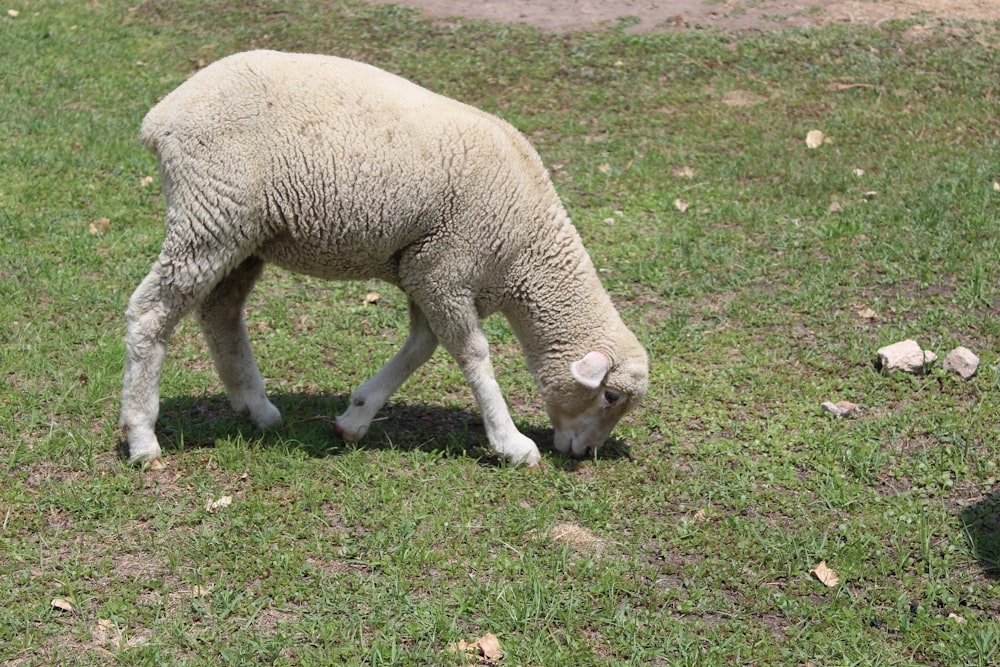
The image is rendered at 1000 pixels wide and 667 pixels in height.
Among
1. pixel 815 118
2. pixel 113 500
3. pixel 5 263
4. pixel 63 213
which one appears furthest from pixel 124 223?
pixel 815 118

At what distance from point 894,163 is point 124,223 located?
630 cm

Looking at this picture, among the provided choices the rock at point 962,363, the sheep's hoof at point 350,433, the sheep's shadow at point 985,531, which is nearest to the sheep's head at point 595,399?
the sheep's hoof at point 350,433

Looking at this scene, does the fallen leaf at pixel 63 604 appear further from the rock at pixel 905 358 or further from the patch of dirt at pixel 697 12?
the patch of dirt at pixel 697 12

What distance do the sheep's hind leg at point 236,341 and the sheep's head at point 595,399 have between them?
151 cm

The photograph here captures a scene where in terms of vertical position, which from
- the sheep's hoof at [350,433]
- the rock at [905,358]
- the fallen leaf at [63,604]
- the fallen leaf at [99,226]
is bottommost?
the rock at [905,358]

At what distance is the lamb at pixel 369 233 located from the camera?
490cm

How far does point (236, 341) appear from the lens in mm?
5668

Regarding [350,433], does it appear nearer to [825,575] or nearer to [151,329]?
[151,329]

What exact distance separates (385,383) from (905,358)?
308cm

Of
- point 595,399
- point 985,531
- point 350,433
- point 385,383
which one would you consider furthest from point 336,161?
point 985,531

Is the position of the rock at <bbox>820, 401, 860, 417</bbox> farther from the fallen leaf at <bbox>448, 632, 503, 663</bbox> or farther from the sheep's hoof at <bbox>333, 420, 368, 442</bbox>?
the fallen leaf at <bbox>448, 632, 503, 663</bbox>


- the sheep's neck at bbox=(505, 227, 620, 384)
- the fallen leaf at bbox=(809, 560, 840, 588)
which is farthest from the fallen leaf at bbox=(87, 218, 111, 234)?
the fallen leaf at bbox=(809, 560, 840, 588)

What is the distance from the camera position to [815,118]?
33.5ft

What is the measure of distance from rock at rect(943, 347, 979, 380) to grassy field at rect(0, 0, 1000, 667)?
0.10 metres
